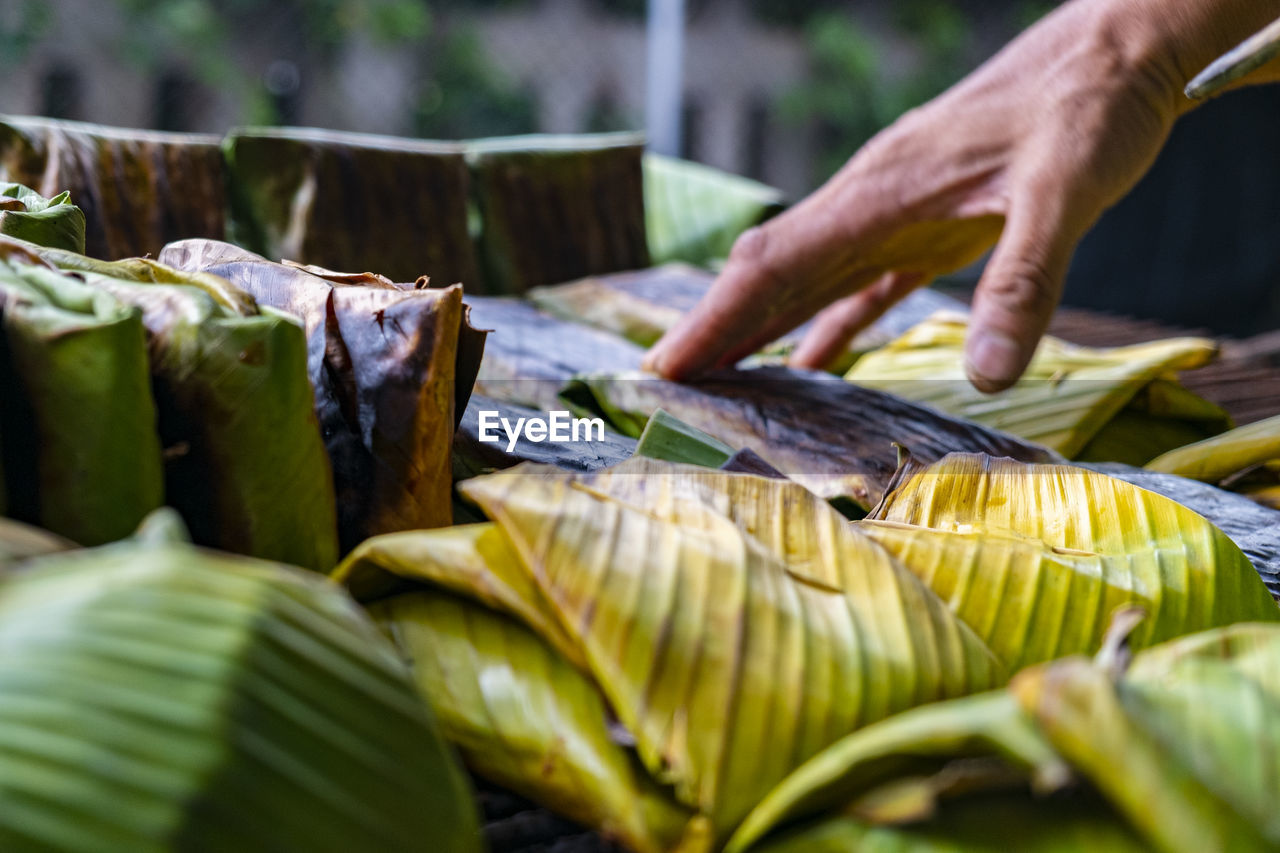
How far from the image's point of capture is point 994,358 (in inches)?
31.5

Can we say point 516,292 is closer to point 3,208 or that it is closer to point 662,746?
point 3,208

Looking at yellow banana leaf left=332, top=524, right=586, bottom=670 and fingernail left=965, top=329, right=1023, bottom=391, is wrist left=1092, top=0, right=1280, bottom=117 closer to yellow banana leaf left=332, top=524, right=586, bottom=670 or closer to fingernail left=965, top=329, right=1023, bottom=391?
fingernail left=965, top=329, right=1023, bottom=391

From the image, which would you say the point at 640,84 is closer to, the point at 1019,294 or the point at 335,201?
the point at 335,201

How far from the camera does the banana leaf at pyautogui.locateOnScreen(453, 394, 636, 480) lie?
1.59 ft

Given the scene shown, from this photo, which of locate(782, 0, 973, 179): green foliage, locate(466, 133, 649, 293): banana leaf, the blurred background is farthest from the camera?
locate(782, 0, 973, 179): green foliage

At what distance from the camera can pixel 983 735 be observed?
0.22 meters

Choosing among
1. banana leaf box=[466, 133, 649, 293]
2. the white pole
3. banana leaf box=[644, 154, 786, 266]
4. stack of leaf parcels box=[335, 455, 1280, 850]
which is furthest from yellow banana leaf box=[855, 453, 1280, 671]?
the white pole

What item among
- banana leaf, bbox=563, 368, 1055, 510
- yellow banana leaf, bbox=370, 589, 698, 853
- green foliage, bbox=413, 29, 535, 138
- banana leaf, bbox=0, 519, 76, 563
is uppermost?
green foliage, bbox=413, 29, 535, 138

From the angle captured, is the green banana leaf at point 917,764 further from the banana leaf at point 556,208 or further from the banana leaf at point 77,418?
the banana leaf at point 556,208

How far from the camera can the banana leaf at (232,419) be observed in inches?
12.7

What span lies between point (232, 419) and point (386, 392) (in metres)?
0.07

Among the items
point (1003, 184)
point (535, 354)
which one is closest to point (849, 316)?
point (1003, 184)

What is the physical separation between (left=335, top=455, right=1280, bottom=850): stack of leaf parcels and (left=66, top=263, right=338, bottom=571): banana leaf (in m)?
0.04

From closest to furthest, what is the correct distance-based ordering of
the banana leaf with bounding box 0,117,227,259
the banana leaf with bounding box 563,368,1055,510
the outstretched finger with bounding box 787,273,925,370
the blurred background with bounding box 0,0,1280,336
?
the banana leaf with bounding box 563,368,1055,510 → the banana leaf with bounding box 0,117,227,259 → the outstretched finger with bounding box 787,273,925,370 → the blurred background with bounding box 0,0,1280,336
